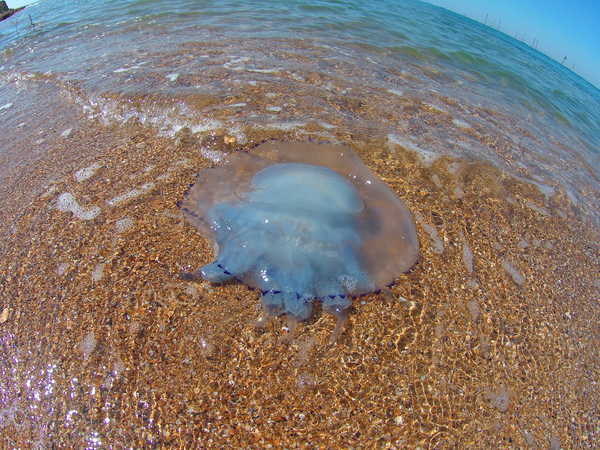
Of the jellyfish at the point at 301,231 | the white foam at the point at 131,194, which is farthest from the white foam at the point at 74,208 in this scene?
the jellyfish at the point at 301,231

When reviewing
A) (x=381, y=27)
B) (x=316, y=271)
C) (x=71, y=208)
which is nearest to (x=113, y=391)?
(x=316, y=271)

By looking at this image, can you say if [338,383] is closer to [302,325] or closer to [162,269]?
[302,325]

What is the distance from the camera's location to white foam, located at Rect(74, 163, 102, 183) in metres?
3.89

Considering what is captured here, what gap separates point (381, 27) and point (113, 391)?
39.5 feet

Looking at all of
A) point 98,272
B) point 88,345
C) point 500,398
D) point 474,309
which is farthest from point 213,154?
point 500,398

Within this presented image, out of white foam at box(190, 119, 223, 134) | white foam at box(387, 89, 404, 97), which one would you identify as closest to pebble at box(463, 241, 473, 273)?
white foam at box(190, 119, 223, 134)

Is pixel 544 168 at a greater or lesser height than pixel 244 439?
lesser

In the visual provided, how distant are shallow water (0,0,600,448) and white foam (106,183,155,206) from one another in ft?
0.06

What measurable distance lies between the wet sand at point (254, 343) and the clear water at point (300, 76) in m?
1.85

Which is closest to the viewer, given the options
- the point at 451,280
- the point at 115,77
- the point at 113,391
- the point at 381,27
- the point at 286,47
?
the point at 113,391

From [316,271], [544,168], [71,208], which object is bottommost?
[544,168]

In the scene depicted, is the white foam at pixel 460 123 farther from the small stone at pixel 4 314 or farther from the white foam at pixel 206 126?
the small stone at pixel 4 314

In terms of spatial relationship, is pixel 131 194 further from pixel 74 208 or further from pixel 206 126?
pixel 206 126

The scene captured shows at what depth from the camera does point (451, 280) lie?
3119 millimetres
